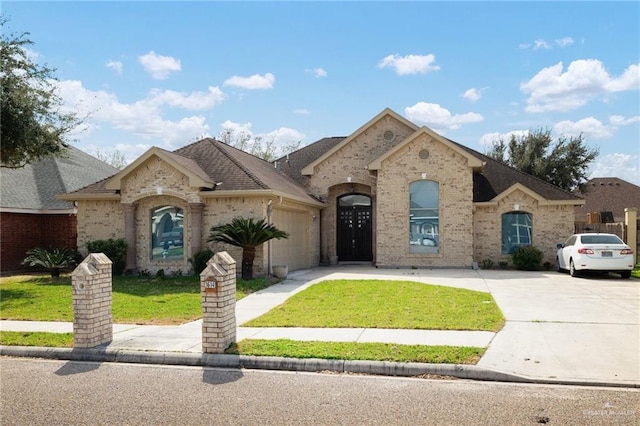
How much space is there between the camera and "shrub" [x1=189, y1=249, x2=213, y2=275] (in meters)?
18.0

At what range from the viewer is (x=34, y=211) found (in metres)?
22.2

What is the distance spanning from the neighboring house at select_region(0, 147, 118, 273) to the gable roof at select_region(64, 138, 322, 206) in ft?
9.78

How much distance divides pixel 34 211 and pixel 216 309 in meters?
17.0

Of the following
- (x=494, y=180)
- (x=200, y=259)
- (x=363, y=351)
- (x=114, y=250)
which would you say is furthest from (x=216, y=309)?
(x=494, y=180)

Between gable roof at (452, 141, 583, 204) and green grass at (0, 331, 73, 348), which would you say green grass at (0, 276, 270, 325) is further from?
gable roof at (452, 141, 583, 204)

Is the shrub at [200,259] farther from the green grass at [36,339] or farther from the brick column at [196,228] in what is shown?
the green grass at [36,339]

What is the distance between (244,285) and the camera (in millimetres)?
16125

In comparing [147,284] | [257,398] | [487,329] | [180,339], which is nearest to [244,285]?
[147,284]

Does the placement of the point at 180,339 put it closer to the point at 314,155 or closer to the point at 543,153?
the point at 314,155

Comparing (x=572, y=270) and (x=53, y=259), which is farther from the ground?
(x=53, y=259)

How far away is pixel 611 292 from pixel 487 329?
6871 millimetres

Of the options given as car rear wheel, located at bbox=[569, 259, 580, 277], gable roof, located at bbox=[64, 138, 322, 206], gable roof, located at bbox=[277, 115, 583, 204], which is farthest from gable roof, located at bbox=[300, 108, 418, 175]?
car rear wheel, located at bbox=[569, 259, 580, 277]

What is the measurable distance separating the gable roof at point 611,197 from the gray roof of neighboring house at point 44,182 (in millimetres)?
33005

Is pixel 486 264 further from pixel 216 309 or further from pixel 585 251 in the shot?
pixel 216 309
